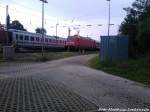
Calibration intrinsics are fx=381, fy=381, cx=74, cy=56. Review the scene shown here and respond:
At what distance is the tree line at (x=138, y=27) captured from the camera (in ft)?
109

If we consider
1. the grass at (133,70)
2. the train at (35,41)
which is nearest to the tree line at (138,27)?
the grass at (133,70)

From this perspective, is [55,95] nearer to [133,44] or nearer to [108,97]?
[108,97]

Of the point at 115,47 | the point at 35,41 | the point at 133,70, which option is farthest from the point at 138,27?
the point at 35,41

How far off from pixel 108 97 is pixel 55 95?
1.92 meters

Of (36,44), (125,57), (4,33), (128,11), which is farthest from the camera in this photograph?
(36,44)

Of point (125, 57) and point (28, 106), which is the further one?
point (125, 57)

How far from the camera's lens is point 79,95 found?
14.0m

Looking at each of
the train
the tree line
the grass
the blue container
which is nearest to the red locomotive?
the train

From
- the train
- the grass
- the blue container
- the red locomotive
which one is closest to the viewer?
the grass

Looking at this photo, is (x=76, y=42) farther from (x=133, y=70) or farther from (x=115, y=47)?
(x=133, y=70)

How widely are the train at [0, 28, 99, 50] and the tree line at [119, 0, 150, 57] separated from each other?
11208 mm

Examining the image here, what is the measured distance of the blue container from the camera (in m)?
32.5

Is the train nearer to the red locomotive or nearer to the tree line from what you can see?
the red locomotive

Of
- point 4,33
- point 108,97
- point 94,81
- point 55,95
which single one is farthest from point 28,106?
point 4,33
